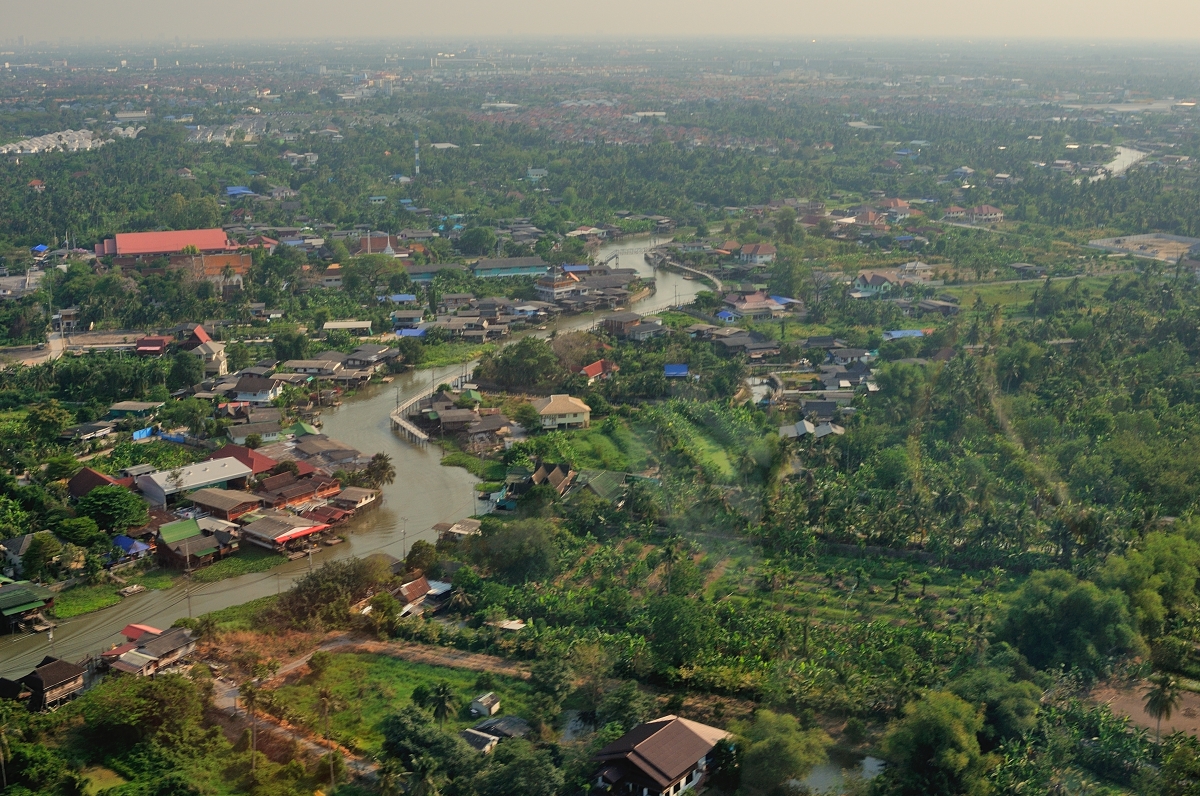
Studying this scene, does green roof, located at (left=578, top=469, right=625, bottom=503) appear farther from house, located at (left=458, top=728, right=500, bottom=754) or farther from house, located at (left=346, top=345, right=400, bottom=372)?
house, located at (left=346, top=345, right=400, bottom=372)

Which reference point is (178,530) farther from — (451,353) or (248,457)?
(451,353)

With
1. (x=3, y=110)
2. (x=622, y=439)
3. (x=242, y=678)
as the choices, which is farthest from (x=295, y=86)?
(x=242, y=678)

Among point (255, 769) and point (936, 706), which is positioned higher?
point (936, 706)

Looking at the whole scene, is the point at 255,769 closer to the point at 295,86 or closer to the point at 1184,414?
the point at 1184,414

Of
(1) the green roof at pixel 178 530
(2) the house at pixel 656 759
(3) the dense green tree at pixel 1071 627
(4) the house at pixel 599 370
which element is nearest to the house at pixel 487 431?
(4) the house at pixel 599 370

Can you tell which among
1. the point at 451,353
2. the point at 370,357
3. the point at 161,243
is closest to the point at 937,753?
the point at 370,357

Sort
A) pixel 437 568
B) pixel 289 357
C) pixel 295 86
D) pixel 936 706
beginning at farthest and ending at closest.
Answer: pixel 295 86 → pixel 289 357 → pixel 437 568 → pixel 936 706

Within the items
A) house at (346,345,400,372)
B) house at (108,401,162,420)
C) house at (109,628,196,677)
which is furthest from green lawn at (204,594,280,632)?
house at (346,345,400,372)
